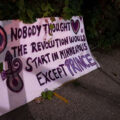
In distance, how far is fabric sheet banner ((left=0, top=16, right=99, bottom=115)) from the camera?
331 cm

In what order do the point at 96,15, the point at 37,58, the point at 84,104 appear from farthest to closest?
1. the point at 96,15
2. the point at 37,58
3. the point at 84,104

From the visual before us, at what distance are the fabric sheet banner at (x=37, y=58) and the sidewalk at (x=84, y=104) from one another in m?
0.17

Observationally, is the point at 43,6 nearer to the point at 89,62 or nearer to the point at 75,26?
the point at 75,26

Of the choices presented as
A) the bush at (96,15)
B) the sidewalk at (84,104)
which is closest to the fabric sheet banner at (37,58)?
the sidewalk at (84,104)

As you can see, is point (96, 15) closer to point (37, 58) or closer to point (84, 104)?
point (37, 58)

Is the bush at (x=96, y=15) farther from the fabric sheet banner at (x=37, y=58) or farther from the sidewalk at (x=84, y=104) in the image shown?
the sidewalk at (x=84, y=104)

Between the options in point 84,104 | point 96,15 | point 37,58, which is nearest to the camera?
point 84,104

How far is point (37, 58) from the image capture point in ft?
12.7

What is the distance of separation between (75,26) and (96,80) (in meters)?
1.51

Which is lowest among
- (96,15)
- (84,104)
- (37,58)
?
(84,104)

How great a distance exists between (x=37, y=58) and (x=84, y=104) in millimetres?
1282

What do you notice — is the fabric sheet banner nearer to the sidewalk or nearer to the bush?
the sidewalk

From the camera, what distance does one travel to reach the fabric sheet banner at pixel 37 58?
331cm

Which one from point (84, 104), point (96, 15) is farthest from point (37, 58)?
point (96, 15)
